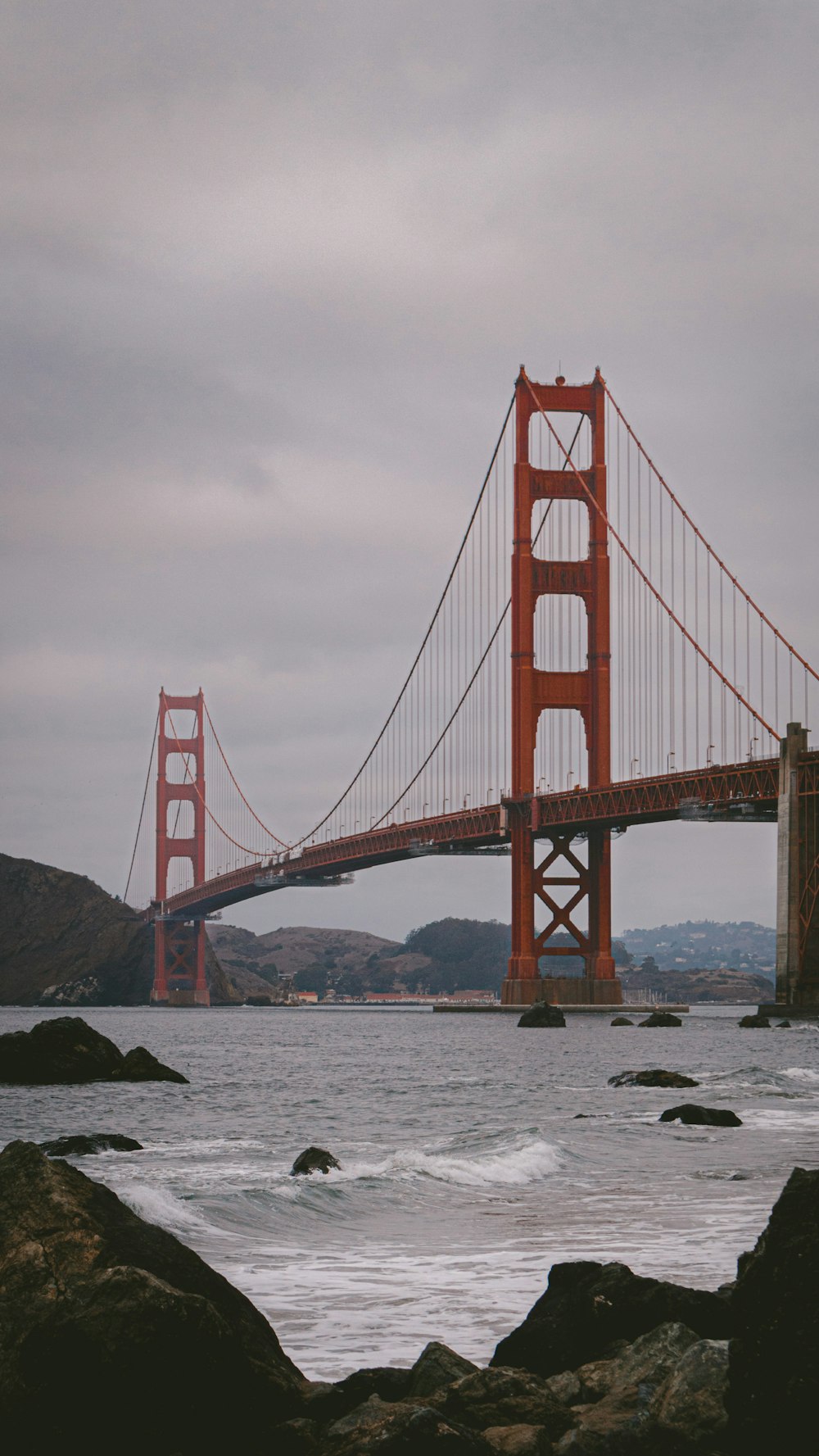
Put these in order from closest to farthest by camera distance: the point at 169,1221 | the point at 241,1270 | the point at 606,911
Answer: the point at 241,1270 → the point at 169,1221 → the point at 606,911

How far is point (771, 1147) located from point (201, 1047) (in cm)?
3579

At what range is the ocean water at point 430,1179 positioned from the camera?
932cm

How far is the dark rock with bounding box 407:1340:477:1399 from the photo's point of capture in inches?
248

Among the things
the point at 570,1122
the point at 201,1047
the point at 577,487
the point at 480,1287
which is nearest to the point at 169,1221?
the point at 480,1287

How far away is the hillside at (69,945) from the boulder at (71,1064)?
9607cm

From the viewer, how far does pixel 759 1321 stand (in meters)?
5.72

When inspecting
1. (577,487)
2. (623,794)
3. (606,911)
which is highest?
(577,487)

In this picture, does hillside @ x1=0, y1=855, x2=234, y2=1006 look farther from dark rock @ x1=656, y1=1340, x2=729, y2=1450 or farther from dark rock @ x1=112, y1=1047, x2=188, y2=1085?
dark rock @ x1=656, y1=1340, x2=729, y2=1450

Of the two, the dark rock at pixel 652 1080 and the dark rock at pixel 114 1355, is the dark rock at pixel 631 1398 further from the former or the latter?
the dark rock at pixel 652 1080

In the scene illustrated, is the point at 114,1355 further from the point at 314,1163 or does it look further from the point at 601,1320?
the point at 314,1163

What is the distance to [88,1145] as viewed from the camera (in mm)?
17578

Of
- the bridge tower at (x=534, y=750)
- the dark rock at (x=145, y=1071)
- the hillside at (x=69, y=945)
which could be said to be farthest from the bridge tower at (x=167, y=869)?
the dark rock at (x=145, y=1071)

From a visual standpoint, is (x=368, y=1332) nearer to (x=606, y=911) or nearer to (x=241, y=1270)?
(x=241, y=1270)

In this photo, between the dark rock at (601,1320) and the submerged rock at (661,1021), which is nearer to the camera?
the dark rock at (601,1320)
